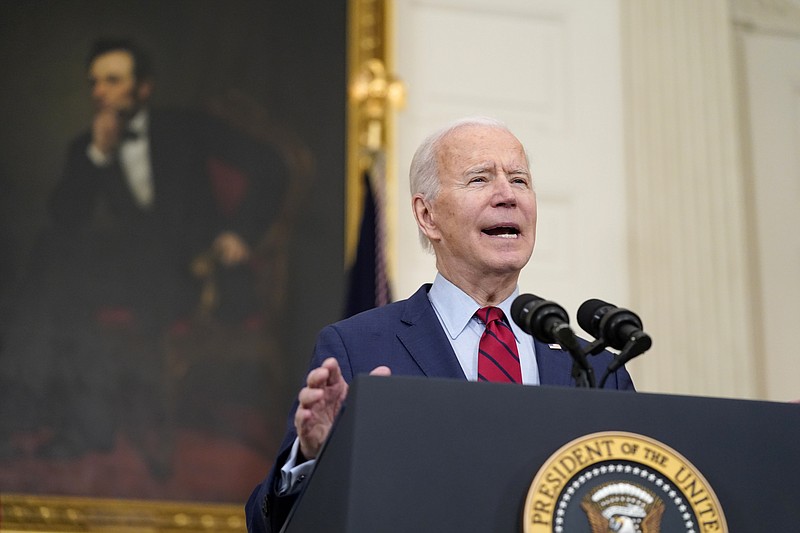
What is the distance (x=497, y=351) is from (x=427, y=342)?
0.19 metres

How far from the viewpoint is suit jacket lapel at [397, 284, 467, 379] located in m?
2.67

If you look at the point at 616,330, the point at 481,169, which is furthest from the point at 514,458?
the point at 481,169

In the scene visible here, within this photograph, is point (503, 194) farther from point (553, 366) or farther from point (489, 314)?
point (553, 366)

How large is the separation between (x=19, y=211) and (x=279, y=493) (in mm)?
3814

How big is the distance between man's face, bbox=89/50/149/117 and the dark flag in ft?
4.43

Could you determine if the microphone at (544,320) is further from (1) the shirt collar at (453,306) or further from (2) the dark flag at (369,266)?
(2) the dark flag at (369,266)

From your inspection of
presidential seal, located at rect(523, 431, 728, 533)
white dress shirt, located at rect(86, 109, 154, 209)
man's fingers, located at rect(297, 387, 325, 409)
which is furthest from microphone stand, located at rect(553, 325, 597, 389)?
white dress shirt, located at rect(86, 109, 154, 209)

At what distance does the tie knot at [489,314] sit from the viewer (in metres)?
2.89

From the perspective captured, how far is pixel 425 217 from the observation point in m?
3.23

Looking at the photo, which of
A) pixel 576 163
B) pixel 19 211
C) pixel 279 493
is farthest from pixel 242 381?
pixel 279 493

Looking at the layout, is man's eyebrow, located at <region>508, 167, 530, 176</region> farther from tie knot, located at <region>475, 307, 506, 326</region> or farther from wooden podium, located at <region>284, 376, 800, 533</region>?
wooden podium, located at <region>284, 376, 800, 533</region>

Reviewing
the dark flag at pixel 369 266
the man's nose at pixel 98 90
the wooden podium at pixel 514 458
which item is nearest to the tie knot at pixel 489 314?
the wooden podium at pixel 514 458

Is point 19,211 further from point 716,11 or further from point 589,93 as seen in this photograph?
point 716,11

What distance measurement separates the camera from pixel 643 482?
→ 181 centimetres
